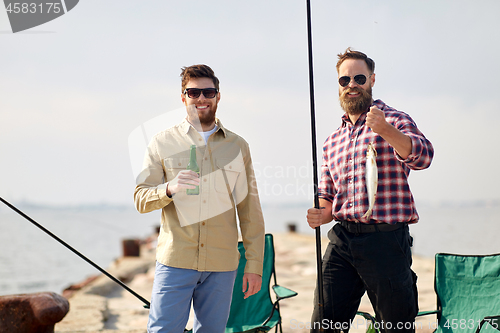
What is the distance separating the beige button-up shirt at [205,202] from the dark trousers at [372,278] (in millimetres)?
467

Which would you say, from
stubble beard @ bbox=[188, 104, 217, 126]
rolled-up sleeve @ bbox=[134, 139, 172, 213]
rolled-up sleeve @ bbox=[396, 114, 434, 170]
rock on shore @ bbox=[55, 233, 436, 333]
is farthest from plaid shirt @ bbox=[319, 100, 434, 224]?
rock on shore @ bbox=[55, 233, 436, 333]

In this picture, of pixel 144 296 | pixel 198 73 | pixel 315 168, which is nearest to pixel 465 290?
pixel 315 168

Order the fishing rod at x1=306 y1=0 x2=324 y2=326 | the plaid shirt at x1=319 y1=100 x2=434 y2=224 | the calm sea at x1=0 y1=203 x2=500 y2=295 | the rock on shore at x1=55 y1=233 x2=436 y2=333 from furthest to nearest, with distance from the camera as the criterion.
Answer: the calm sea at x1=0 y1=203 x2=500 y2=295
the rock on shore at x1=55 y1=233 x2=436 y2=333
the fishing rod at x1=306 y1=0 x2=324 y2=326
the plaid shirt at x1=319 y1=100 x2=434 y2=224

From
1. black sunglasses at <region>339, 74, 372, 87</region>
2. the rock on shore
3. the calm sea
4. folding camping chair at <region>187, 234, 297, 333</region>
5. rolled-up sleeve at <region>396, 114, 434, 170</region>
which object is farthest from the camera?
the calm sea

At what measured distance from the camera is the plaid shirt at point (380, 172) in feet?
7.38

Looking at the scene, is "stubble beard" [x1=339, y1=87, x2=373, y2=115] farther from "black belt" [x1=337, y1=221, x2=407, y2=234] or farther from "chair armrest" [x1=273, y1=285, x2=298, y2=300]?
"chair armrest" [x1=273, y1=285, x2=298, y2=300]

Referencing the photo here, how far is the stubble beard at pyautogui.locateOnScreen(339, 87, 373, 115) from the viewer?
99.6 inches

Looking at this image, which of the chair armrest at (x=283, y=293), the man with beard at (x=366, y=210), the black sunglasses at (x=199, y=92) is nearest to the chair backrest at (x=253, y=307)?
the chair armrest at (x=283, y=293)

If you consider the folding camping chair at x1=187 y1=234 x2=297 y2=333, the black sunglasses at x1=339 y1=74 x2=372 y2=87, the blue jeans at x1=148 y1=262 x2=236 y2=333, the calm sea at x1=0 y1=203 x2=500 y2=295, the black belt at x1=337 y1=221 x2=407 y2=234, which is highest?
the black sunglasses at x1=339 y1=74 x2=372 y2=87

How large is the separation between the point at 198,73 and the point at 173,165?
0.57 m

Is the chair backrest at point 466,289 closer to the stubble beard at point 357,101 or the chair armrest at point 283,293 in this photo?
the chair armrest at point 283,293

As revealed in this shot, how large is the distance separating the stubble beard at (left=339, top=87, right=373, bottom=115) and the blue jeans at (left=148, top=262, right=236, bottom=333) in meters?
1.23

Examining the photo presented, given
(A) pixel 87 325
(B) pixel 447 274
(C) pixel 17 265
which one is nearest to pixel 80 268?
(C) pixel 17 265

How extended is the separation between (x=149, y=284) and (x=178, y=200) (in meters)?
8.19
